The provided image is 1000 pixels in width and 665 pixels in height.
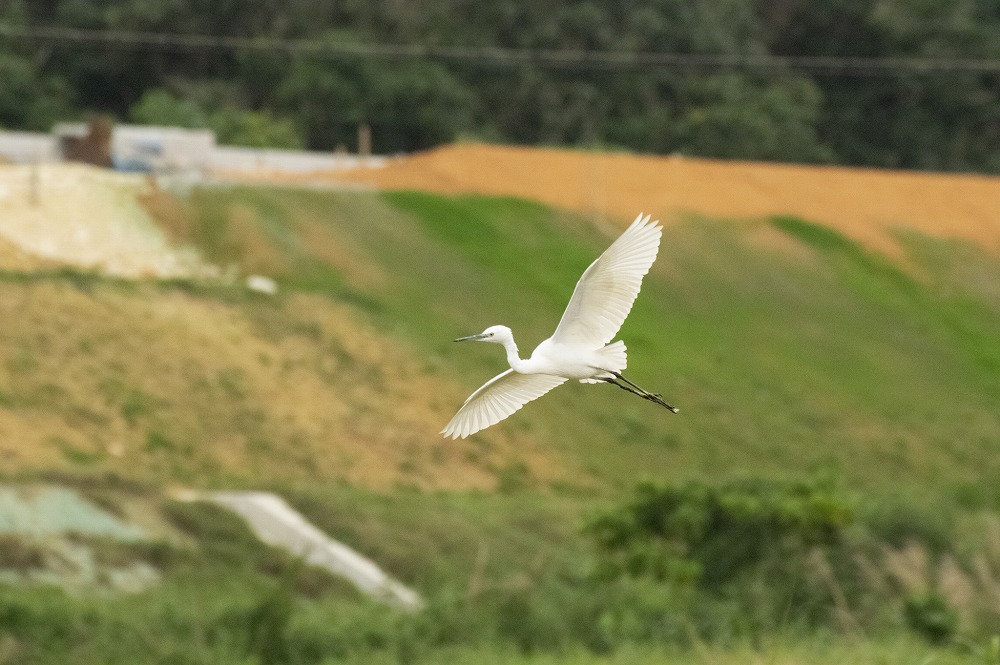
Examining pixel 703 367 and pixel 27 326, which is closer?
Answer: pixel 27 326

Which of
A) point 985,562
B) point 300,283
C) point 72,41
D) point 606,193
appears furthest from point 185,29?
point 985,562

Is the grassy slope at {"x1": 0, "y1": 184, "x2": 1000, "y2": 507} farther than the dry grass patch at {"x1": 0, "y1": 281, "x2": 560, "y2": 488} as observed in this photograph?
Yes

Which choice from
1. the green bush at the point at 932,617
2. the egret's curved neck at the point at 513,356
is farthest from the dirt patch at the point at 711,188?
the egret's curved neck at the point at 513,356

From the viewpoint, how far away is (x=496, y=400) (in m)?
8.98

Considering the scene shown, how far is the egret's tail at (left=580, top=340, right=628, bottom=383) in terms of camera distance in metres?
8.30

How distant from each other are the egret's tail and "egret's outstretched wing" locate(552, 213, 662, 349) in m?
0.04

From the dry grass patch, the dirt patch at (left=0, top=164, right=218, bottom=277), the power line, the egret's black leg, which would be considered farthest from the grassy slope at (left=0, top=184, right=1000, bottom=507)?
the egret's black leg

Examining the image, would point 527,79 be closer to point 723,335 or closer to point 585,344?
point 723,335

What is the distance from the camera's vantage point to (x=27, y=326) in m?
41.4

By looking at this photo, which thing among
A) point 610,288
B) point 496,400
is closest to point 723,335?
point 496,400

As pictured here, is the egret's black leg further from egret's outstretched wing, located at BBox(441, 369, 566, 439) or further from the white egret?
egret's outstretched wing, located at BBox(441, 369, 566, 439)

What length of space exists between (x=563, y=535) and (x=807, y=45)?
176ft

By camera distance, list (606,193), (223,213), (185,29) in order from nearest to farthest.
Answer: (223,213) → (606,193) → (185,29)

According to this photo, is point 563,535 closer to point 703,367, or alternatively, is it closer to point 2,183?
point 703,367
